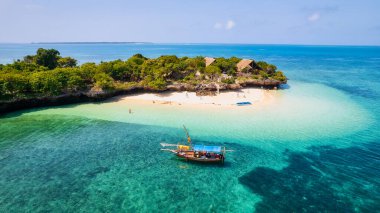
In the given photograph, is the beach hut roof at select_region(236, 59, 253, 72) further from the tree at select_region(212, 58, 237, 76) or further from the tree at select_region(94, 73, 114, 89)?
the tree at select_region(94, 73, 114, 89)

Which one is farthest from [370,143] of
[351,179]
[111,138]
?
[111,138]

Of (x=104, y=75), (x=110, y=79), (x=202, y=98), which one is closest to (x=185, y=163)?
(x=202, y=98)

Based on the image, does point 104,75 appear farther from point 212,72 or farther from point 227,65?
point 227,65

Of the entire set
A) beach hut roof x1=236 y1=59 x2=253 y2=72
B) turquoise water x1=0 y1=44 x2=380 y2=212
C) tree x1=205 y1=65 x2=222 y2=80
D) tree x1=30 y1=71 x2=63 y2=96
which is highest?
beach hut roof x1=236 y1=59 x2=253 y2=72

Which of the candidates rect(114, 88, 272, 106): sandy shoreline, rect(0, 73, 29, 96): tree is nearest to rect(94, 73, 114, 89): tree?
rect(114, 88, 272, 106): sandy shoreline

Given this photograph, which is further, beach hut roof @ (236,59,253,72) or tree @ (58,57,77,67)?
tree @ (58,57,77,67)

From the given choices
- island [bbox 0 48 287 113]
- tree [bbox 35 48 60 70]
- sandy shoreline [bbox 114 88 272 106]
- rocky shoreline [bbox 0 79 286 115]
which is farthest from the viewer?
tree [bbox 35 48 60 70]

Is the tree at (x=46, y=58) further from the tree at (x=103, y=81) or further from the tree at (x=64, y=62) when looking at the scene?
the tree at (x=103, y=81)

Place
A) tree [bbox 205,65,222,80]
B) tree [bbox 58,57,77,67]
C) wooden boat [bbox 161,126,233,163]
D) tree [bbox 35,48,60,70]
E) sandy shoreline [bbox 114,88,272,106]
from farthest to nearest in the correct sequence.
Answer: tree [bbox 58,57,77,67] → tree [bbox 35,48,60,70] → tree [bbox 205,65,222,80] → sandy shoreline [bbox 114,88,272,106] → wooden boat [bbox 161,126,233,163]

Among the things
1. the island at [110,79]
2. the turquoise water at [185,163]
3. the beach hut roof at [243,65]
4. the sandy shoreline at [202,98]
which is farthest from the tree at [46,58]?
the beach hut roof at [243,65]
